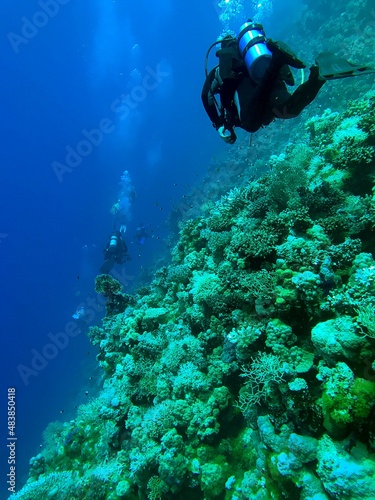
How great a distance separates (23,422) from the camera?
39.5m

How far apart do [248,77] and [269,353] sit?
3.99 metres

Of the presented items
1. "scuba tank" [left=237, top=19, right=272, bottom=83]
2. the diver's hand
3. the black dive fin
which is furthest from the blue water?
the black dive fin

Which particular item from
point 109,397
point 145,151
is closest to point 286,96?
point 109,397

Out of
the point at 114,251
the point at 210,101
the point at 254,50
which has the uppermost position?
the point at 114,251

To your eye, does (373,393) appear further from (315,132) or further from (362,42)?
(362,42)

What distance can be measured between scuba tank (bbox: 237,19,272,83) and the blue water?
4643cm

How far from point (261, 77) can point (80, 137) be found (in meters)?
128
